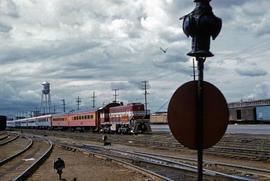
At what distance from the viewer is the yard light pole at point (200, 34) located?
321 centimetres

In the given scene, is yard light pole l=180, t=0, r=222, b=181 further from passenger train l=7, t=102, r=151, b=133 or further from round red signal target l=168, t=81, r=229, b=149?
passenger train l=7, t=102, r=151, b=133

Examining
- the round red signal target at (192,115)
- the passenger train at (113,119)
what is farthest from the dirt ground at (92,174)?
the passenger train at (113,119)

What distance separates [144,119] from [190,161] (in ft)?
69.4

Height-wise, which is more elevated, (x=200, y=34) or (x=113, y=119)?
(x=200, y=34)

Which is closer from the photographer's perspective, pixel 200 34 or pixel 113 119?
pixel 200 34

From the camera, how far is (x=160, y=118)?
73.4 meters

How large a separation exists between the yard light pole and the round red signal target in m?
0.04

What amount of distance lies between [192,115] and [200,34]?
0.89 metres

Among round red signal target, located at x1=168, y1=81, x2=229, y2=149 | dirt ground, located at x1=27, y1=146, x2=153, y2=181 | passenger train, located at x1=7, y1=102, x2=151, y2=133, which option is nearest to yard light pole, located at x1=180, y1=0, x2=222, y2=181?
Answer: round red signal target, located at x1=168, y1=81, x2=229, y2=149

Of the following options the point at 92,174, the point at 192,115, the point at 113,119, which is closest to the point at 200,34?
the point at 192,115

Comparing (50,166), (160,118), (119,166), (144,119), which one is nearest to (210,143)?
(119,166)

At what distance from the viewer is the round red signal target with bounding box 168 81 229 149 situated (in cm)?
320

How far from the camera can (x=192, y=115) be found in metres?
3.22

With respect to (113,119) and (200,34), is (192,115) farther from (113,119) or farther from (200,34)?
(113,119)
